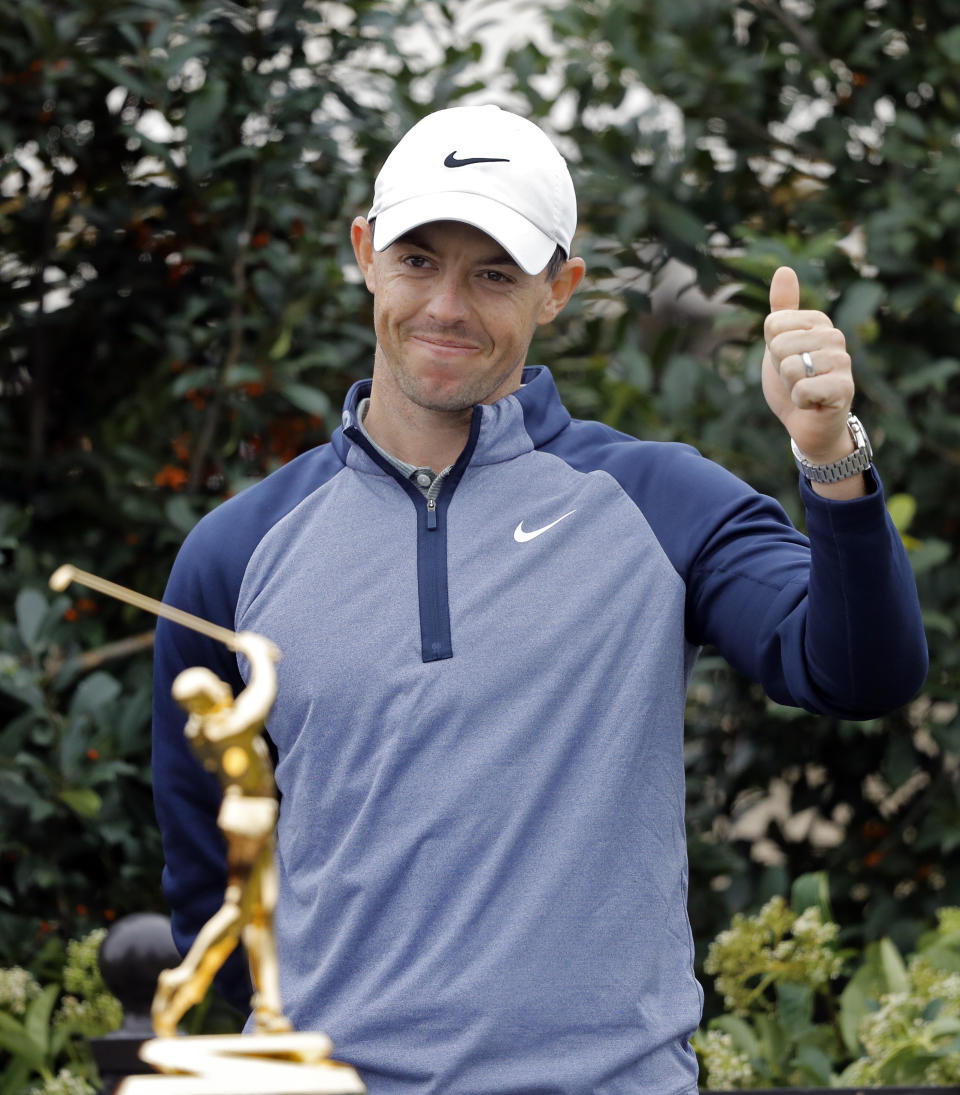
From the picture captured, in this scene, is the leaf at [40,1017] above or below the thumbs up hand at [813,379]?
below

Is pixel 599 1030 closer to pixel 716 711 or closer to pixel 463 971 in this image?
pixel 463 971

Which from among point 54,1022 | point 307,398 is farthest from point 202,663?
point 54,1022

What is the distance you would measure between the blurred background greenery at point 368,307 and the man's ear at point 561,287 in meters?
1.49

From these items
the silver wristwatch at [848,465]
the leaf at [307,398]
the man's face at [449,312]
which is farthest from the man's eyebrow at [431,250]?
the leaf at [307,398]

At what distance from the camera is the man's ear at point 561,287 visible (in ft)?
6.88

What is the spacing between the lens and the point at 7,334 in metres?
3.94

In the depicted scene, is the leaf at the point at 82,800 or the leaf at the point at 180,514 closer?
the leaf at the point at 82,800

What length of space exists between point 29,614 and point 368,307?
1148mm

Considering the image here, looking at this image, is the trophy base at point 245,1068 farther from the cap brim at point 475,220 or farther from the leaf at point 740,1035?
the leaf at point 740,1035

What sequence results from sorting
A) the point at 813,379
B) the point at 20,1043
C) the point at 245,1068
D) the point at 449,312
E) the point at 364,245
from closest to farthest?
Answer: 1. the point at 245,1068
2. the point at 813,379
3. the point at 449,312
4. the point at 364,245
5. the point at 20,1043

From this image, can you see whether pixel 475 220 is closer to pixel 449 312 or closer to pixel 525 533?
pixel 449 312

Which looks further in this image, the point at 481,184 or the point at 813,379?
the point at 481,184

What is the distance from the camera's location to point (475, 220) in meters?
1.81

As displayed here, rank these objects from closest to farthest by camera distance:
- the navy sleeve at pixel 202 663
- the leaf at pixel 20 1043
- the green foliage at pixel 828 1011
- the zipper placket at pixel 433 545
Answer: the zipper placket at pixel 433 545 → the navy sleeve at pixel 202 663 → the green foliage at pixel 828 1011 → the leaf at pixel 20 1043
